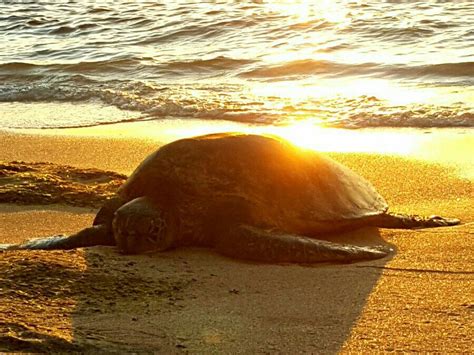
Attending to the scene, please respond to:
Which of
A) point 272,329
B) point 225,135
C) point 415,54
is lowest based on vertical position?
point 415,54

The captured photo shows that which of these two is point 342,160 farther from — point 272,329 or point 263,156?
point 272,329

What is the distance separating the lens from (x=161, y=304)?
3.47 metres

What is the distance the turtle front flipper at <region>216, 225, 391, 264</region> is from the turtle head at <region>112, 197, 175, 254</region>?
0.32 metres

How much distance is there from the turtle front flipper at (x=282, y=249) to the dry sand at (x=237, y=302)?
0.19 ft

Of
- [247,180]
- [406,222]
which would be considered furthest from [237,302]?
[406,222]

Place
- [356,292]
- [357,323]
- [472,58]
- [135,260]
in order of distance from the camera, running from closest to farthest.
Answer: [357,323] < [356,292] < [135,260] < [472,58]

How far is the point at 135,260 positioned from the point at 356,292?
1.11 m

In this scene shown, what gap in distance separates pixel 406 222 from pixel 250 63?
813 cm

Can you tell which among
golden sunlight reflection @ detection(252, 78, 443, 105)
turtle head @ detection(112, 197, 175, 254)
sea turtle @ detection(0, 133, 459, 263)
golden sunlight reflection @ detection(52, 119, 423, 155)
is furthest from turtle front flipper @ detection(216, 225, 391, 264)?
golden sunlight reflection @ detection(252, 78, 443, 105)

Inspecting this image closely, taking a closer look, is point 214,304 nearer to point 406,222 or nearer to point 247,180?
point 247,180

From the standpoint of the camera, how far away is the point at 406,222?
16.8ft

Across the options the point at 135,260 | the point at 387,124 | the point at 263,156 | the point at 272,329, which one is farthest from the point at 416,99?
the point at 272,329

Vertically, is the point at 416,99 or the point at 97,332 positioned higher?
the point at 97,332

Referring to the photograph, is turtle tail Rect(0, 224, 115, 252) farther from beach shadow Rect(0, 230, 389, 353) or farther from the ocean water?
the ocean water
